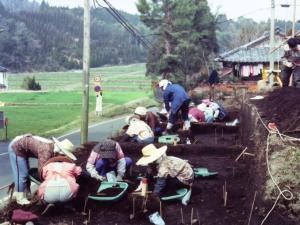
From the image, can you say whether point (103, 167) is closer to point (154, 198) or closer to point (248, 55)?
point (154, 198)

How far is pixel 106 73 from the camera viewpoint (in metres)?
77.7

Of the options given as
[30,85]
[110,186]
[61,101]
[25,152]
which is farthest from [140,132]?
[30,85]

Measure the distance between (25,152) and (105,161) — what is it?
1263 millimetres

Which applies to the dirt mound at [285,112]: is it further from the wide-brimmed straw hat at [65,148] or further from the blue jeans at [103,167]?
the wide-brimmed straw hat at [65,148]

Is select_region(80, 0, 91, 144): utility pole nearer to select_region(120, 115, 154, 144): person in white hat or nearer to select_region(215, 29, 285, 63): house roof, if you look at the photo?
select_region(120, 115, 154, 144): person in white hat

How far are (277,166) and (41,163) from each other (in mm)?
3373

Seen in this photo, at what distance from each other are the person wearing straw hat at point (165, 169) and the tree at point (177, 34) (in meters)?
34.0

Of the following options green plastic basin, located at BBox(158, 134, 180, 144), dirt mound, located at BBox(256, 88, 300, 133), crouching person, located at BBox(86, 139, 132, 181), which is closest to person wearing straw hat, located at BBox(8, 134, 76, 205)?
crouching person, located at BBox(86, 139, 132, 181)

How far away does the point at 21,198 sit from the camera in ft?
25.6

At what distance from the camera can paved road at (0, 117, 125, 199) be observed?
13.1 m

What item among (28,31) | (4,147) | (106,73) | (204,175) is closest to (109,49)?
(106,73)

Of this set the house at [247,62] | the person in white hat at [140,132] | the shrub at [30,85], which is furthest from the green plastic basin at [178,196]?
the shrub at [30,85]

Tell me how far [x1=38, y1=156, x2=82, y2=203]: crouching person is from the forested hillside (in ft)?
192

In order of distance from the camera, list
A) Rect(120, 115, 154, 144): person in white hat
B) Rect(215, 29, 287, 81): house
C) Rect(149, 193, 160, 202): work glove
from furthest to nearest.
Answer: Rect(215, 29, 287, 81): house < Rect(120, 115, 154, 144): person in white hat < Rect(149, 193, 160, 202): work glove
